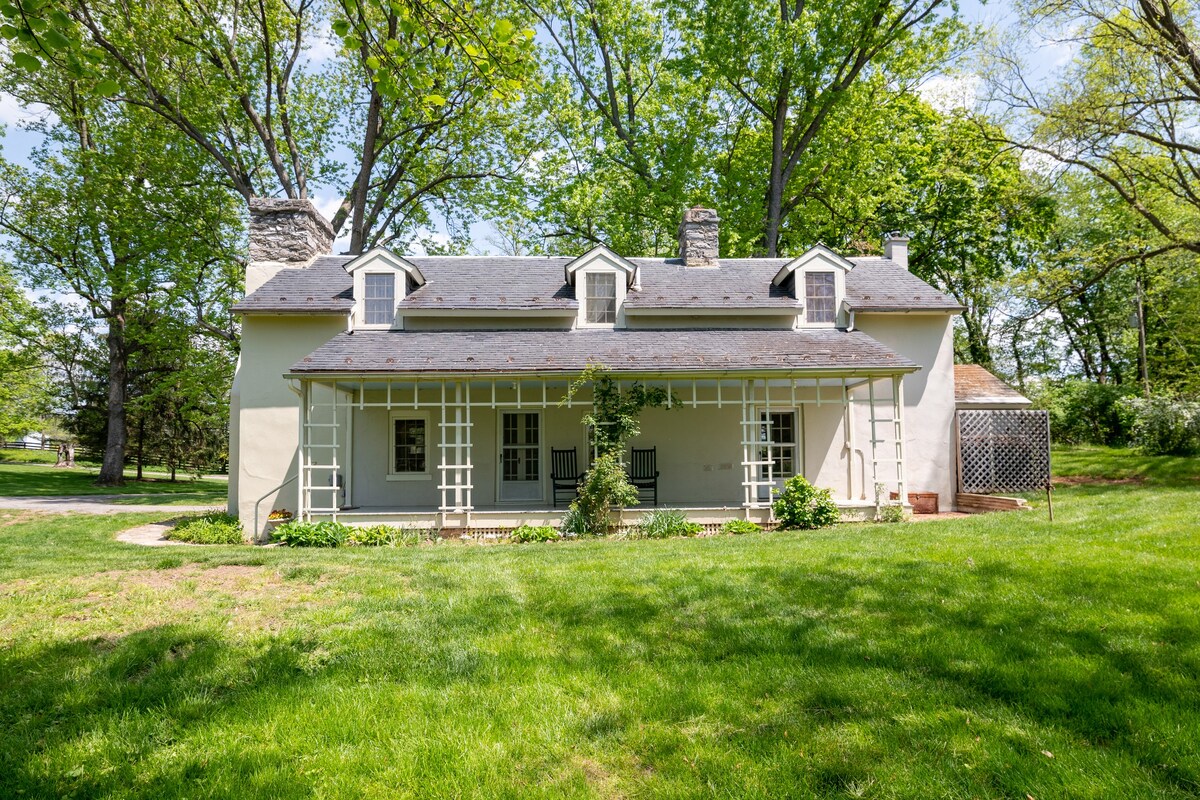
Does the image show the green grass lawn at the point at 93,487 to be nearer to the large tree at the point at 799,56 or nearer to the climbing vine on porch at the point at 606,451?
the climbing vine on porch at the point at 606,451

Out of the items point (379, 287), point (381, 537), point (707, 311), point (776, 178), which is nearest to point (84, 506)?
point (379, 287)

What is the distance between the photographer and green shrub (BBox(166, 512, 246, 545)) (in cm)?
1277

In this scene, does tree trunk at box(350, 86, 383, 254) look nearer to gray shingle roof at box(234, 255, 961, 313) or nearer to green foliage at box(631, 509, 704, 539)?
gray shingle roof at box(234, 255, 961, 313)

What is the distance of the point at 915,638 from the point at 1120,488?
14752mm

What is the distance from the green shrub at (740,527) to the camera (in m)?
12.7

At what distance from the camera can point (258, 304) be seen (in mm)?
14688

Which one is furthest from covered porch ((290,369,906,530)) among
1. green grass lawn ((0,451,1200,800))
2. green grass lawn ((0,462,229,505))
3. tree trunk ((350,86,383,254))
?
tree trunk ((350,86,383,254))

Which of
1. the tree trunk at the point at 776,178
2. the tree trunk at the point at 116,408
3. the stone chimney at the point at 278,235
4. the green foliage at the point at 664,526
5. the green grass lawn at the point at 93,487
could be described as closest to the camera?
the green foliage at the point at 664,526

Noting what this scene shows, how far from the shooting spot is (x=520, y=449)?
1546cm

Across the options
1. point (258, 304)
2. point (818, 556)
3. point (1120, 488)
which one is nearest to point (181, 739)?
point (818, 556)

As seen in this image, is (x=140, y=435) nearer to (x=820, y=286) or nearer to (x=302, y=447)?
(x=302, y=447)

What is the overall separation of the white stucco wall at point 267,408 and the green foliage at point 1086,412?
90.0 ft

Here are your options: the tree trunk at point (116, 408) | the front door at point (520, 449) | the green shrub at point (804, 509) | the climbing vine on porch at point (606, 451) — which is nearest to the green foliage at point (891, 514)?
the green shrub at point (804, 509)

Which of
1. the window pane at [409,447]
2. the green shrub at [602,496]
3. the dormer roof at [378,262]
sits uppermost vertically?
Result: the dormer roof at [378,262]
